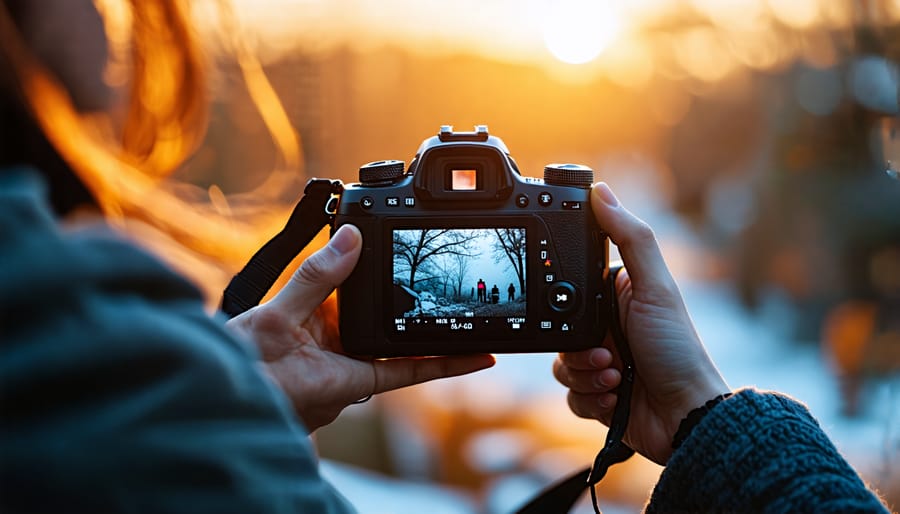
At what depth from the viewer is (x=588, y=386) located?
108 cm

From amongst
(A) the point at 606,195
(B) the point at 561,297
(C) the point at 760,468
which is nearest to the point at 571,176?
(A) the point at 606,195

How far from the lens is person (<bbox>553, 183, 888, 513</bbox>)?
0.69 metres

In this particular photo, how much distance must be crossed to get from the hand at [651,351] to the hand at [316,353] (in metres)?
0.19

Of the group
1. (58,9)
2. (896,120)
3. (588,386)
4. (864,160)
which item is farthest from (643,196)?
(58,9)

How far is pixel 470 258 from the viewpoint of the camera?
3.26ft

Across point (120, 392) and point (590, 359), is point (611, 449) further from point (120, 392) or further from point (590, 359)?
point (120, 392)

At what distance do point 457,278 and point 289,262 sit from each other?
23cm

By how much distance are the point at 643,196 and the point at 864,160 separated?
3.85m

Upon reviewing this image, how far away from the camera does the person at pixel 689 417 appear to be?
693 mm

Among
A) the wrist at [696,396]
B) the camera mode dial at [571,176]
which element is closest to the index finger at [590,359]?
the wrist at [696,396]

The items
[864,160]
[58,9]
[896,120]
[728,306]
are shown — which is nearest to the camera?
[58,9]

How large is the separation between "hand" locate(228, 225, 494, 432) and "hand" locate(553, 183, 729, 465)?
193mm

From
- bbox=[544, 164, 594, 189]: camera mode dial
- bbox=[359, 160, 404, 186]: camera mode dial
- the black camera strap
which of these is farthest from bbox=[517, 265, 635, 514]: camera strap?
bbox=[359, 160, 404, 186]: camera mode dial

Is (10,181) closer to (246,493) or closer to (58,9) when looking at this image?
(246,493)
